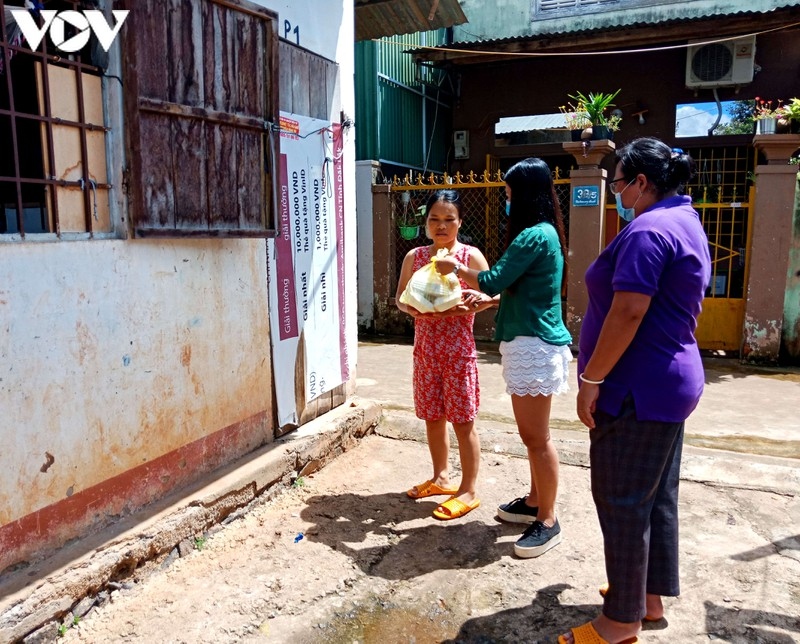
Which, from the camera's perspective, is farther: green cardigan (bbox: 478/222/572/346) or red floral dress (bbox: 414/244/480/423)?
red floral dress (bbox: 414/244/480/423)

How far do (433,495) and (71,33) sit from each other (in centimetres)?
281

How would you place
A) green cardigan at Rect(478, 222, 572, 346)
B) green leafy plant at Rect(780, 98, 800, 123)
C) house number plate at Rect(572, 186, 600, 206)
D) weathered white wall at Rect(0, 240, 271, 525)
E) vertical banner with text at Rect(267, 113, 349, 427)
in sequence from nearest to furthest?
1. weathered white wall at Rect(0, 240, 271, 525)
2. green cardigan at Rect(478, 222, 572, 346)
3. vertical banner with text at Rect(267, 113, 349, 427)
4. green leafy plant at Rect(780, 98, 800, 123)
5. house number plate at Rect(572, 186, 600, 206)

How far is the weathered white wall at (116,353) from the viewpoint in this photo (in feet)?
7.54

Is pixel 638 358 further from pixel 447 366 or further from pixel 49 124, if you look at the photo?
pixel 49 124

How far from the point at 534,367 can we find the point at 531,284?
1.23 ft

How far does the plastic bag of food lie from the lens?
10.3 feet

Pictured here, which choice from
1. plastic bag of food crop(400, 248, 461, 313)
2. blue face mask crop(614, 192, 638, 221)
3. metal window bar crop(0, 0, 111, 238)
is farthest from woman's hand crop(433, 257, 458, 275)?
metal window bar crop(0, 0, 111, 238)

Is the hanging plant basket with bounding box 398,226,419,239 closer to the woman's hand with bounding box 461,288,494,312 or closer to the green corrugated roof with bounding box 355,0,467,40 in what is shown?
the green corrugated roof with bounding box 355,0,467,40

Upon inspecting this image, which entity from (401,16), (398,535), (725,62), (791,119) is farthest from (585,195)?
(398,535)

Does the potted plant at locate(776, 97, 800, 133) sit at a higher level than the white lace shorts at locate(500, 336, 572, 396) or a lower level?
higher

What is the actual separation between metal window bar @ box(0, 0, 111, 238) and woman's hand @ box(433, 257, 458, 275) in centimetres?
150

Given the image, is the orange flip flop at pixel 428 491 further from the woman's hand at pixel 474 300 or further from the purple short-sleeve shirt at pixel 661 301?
the purple short-sleeve shirt at pixel 661 301

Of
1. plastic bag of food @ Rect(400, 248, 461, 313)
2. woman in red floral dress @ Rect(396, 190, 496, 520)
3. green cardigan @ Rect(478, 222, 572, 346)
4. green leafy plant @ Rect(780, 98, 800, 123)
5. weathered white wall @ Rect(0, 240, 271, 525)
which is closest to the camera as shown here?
weathered white wall @ Rect(0, 240, 271, 525)

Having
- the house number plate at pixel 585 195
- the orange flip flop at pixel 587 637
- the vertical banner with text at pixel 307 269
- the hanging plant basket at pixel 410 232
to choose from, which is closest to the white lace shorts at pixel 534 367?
the orange flip flop at pixel 587 637
